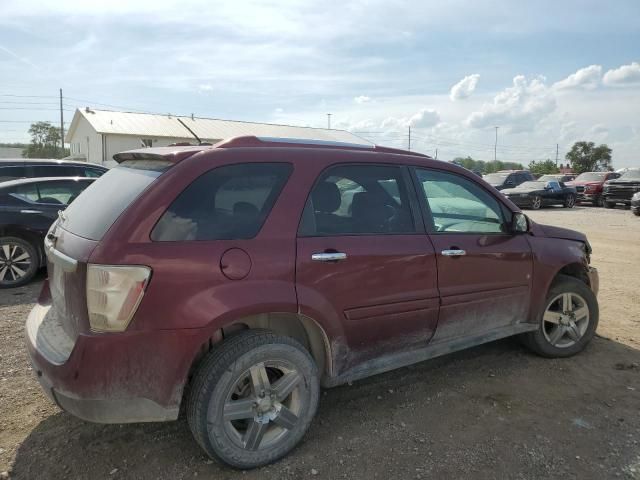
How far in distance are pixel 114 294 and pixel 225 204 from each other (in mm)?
729

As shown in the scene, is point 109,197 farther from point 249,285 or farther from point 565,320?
point 565,320

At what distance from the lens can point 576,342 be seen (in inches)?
175

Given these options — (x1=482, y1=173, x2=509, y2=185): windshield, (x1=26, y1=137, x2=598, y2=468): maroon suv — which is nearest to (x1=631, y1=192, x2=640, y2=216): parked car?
(x1=482, y1=173, x2=509, y2=185): windshield

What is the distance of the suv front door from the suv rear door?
0.48 ft

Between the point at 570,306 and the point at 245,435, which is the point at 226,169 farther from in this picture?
the point at 570,306

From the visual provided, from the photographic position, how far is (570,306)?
4.43m

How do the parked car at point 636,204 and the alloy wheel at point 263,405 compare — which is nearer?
the alloy wheel at point 263,405

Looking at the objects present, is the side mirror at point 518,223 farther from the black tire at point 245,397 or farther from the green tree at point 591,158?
the green tree at point 591,158

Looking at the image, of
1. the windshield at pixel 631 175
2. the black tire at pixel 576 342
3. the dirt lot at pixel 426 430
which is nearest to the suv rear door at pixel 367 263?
the dirt lot at pixel 426 430

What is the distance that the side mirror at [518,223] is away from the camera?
4004 millimetres

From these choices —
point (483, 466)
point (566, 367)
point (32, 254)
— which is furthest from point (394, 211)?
point (32, 254)

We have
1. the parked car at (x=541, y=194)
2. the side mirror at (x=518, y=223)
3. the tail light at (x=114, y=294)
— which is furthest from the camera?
the parked car at (x=541, y=194)

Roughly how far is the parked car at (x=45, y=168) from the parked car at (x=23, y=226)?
76.9 inches

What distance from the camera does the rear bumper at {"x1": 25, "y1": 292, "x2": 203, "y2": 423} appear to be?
96.0 inches
